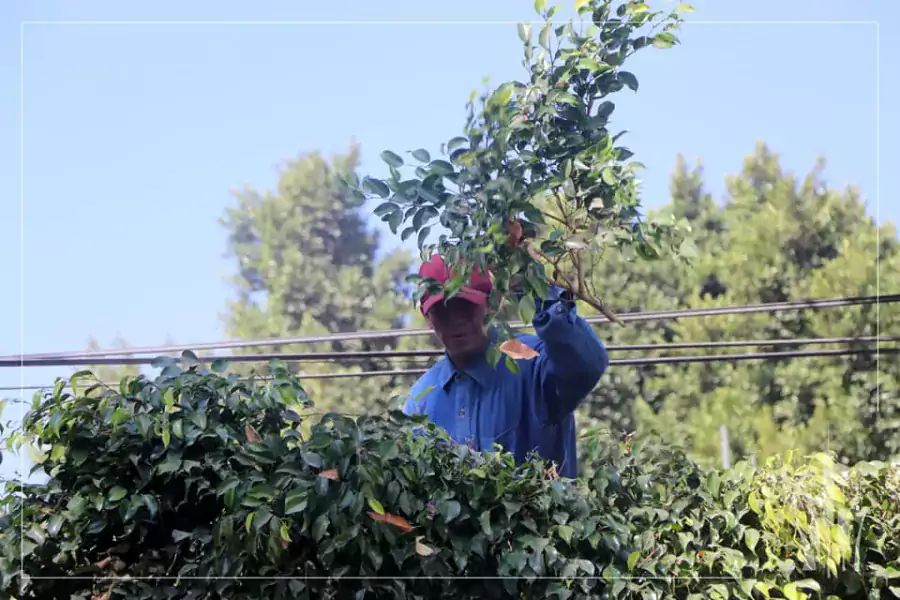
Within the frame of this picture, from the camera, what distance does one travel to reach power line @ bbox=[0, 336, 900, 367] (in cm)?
240

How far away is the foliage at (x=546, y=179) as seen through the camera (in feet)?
7.67

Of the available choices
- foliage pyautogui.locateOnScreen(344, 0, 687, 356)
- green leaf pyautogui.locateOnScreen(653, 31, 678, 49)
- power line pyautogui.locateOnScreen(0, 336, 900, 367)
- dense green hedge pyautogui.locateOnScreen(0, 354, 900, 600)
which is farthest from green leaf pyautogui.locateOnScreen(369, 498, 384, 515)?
green leaf pyautogui.locateOnScreen(653, 31, 678, 49)

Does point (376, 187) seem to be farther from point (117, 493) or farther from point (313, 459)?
point (117, 493)

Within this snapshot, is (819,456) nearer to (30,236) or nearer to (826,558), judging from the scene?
(826,558)

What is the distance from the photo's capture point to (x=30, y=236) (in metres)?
2.62

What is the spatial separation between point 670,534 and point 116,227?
1523mm

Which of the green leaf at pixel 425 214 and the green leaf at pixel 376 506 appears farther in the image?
the green leaf at pixel 425 214

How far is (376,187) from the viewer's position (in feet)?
7.97

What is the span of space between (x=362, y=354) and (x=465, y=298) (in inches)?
11.1

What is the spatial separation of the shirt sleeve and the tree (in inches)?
12.9

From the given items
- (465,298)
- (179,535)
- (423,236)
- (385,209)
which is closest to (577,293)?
(465,298)

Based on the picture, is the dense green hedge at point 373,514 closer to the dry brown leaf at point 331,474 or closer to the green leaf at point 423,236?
the dry brown leaf at point 331,474

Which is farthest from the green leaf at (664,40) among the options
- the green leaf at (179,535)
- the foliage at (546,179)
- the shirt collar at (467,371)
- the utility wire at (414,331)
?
the green leaf at (179,535)

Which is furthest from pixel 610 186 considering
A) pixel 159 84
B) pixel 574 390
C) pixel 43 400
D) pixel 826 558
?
pixel 43 400
